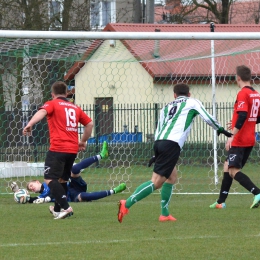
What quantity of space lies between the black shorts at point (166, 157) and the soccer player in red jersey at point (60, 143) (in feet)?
4.06

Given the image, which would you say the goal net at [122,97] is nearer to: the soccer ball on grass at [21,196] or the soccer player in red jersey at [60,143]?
the soccer ball on grass at [21,196]

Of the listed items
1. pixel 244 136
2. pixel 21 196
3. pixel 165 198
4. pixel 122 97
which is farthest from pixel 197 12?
pixel 165 198

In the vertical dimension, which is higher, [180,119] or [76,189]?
[180,119]

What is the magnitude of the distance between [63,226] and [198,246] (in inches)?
85.8

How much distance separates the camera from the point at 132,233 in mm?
7672

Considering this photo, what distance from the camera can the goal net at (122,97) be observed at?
13.1 meters

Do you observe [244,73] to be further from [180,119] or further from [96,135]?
[96,135]

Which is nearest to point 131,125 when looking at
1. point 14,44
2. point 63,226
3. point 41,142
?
point 41,142

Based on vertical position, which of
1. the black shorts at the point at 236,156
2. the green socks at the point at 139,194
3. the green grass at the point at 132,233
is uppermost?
the black shorts at the point at 236,156

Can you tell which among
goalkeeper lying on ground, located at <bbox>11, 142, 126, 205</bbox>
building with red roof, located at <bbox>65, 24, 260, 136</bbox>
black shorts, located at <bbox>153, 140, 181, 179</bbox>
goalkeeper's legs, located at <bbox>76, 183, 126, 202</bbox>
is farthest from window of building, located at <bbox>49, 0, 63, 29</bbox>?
black shorts, located at <bbox>153, 140, 181, 179</bbox>

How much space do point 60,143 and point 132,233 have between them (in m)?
1.92

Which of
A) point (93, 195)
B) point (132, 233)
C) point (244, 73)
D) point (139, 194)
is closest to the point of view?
point (132, 233)

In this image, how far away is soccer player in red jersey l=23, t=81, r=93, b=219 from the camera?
896cm

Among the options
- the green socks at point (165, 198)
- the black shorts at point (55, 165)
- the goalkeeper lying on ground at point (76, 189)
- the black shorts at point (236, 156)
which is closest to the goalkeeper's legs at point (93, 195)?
the goalkeeper lying on ground at point (76, 189)
